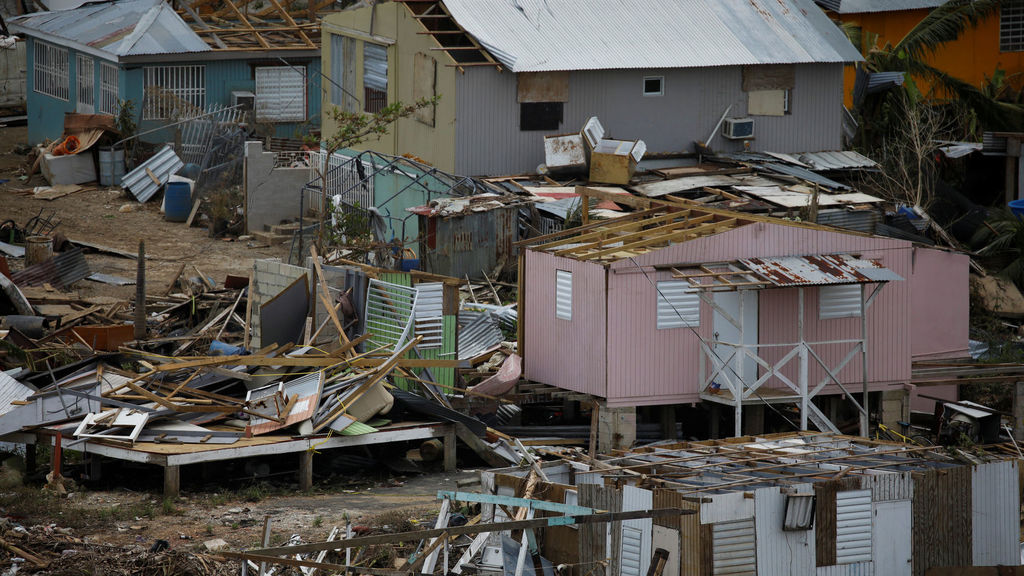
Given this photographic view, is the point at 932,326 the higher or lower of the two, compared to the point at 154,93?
lower

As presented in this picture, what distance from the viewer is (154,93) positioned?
36750 mm

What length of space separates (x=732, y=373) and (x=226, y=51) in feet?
69.1

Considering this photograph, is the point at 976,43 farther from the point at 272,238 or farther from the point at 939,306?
the point at 272,238

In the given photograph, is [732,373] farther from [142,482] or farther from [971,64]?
[971,64]

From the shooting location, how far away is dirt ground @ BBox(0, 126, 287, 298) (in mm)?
28641

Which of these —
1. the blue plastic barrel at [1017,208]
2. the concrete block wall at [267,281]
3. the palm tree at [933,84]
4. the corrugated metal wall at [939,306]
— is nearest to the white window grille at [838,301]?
the corrugated metal wall at [939,306]

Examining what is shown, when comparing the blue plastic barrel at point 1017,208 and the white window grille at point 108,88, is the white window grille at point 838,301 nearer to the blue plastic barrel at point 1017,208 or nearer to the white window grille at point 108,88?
the blue plastic barrel at point 1017,208

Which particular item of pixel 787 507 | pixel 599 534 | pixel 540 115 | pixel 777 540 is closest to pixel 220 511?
pixel 599 534

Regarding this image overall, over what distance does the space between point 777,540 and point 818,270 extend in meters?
6.67

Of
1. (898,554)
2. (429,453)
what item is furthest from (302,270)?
(898,554)

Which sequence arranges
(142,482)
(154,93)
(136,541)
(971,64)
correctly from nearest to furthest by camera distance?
(136,541) < (142,482) < (154,93) < (971,64)

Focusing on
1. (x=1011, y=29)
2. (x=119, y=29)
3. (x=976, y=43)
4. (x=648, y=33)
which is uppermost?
(x=1011, y=29)

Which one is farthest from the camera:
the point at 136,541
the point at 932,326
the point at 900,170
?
the point at 900,170

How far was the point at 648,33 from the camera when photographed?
31703 mm
